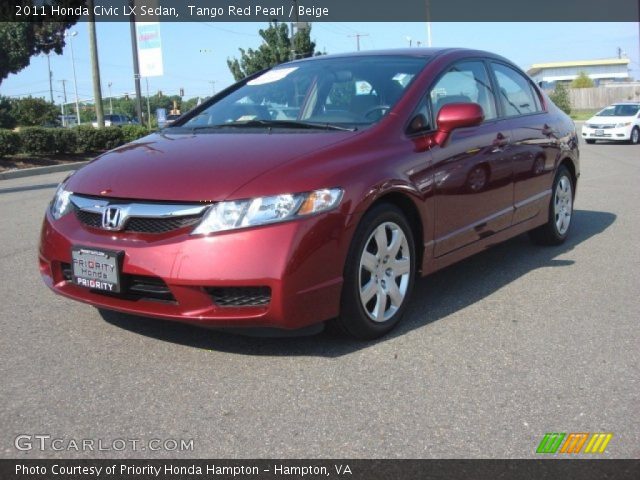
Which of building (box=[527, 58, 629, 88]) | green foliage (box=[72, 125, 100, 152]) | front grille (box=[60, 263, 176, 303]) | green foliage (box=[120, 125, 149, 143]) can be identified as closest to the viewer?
front grille (box=[60, 263, 176, 303])

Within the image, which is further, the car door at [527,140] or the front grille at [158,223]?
the car door at [527,140]

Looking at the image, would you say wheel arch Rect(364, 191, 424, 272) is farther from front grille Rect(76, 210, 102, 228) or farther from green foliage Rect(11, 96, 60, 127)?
green foliage Rect(11, 96, 60, 127)

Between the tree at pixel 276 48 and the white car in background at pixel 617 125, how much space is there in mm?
17242

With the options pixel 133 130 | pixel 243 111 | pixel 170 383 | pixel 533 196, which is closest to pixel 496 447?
pixel 170 383

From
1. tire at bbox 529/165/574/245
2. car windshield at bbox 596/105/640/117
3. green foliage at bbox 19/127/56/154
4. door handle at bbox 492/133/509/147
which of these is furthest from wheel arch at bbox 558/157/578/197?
car windshield at bbox 596/105/640/117

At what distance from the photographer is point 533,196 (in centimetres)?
533

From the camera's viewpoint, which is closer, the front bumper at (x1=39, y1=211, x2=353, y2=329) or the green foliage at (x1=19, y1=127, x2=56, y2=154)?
the front bumper at (x1=39, y1=211, x2=353, y2=329)

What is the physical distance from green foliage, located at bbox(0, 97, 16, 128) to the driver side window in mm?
54367

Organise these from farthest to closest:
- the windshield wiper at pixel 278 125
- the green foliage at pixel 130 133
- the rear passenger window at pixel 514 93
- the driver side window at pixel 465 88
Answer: the green foliage at pixel 130 133 < the rear passenger window at pixel 514 93 < the driver side window at pixel 465 88 < the windshield wiper at pixel 278 125

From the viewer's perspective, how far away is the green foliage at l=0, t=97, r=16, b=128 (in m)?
53.9

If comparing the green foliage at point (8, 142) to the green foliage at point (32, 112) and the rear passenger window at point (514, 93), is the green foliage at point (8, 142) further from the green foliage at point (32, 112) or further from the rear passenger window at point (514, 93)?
the green foliage at point (32, 112)

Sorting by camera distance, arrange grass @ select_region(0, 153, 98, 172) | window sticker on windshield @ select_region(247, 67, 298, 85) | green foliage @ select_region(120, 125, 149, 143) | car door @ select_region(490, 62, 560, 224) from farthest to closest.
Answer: green foliage @ select_region(120, 125, 149, 143) → grass @ select_region(0, 153, 98, 172) → car door @ select_region(490, 62, 560, 224) → window sticker on windshield @ select_region(247, 67, 298, 85)

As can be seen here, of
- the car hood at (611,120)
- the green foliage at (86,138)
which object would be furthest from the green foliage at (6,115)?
the car hood at (611,120)

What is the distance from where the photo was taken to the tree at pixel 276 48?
36.7 metres
